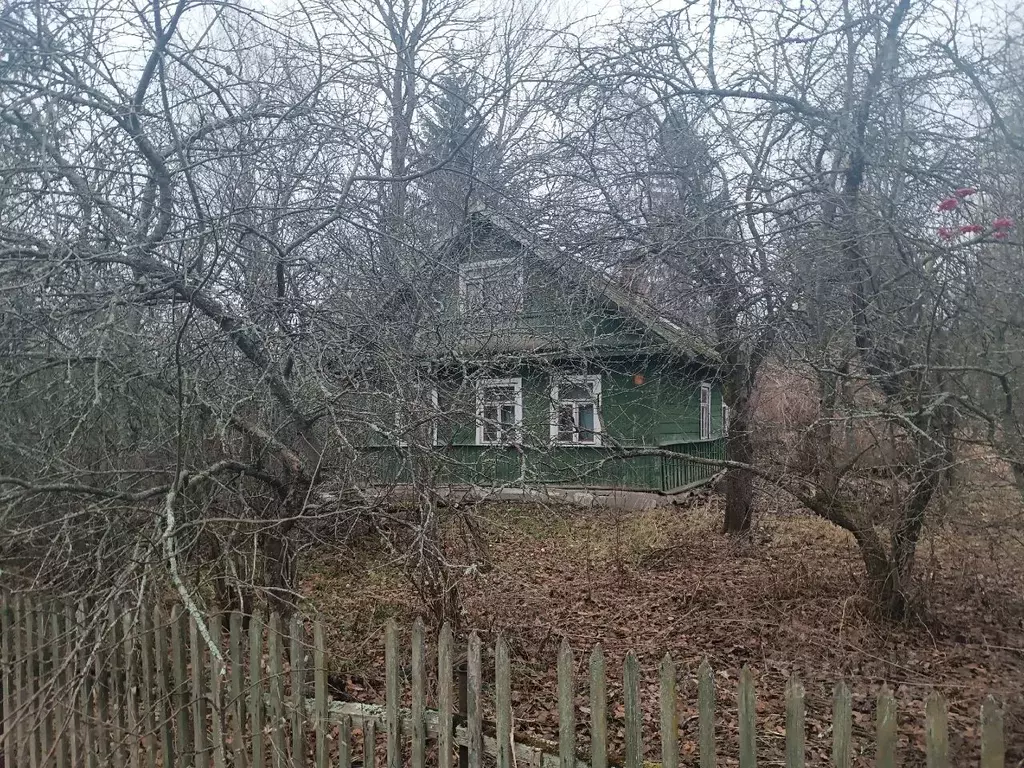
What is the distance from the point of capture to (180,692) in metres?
3.09

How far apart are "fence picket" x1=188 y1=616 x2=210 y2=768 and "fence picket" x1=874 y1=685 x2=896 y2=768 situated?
2.56 metres

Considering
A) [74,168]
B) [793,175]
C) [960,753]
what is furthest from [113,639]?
[793,175]

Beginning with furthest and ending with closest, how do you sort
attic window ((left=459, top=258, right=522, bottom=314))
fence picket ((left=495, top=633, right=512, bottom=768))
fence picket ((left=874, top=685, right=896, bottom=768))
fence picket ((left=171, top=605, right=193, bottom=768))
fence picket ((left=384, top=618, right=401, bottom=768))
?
attic window ((left=459, top=258, right=522, bottom=314)) → fence picket ((left=171, top=605, right=193, bottom=768)) → fence picket ((left=384, top=618, right=401, bottom=768)) → fence picket ((left=495, top=633, right=512, bottom=768)) → fence picket ((left=874, top=685, right=896, bottom=768))

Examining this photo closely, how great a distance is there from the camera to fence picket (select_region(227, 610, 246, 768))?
9.45 feet

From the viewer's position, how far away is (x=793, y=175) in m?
5.63

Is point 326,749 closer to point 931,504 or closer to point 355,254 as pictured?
point 355,254

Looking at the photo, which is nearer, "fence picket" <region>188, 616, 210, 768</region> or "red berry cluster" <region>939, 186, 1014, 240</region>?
"fence picket" <region>188, 616, 210, 768</region>

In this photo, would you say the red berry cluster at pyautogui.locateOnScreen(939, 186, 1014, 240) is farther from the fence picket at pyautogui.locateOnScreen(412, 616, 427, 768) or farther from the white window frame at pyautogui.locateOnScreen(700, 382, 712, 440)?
the white window frame at pyautogui.locateOnScreen(700, 382, 712, 440)

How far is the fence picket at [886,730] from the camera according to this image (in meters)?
1.90

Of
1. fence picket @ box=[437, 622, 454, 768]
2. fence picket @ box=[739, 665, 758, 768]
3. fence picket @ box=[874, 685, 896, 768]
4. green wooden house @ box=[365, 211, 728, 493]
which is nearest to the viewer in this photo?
fence picket @ box=[874, 685, 896, 768]

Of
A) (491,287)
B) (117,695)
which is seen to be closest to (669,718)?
(117,695)

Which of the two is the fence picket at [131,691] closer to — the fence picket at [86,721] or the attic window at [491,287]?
the fence picket at [86,721]

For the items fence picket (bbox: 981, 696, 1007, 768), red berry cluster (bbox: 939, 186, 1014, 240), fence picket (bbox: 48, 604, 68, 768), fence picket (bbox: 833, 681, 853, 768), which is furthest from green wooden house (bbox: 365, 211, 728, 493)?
fence picket (bbox: 981, 696, 1007, 768)

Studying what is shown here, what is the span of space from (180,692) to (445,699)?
1309mm
